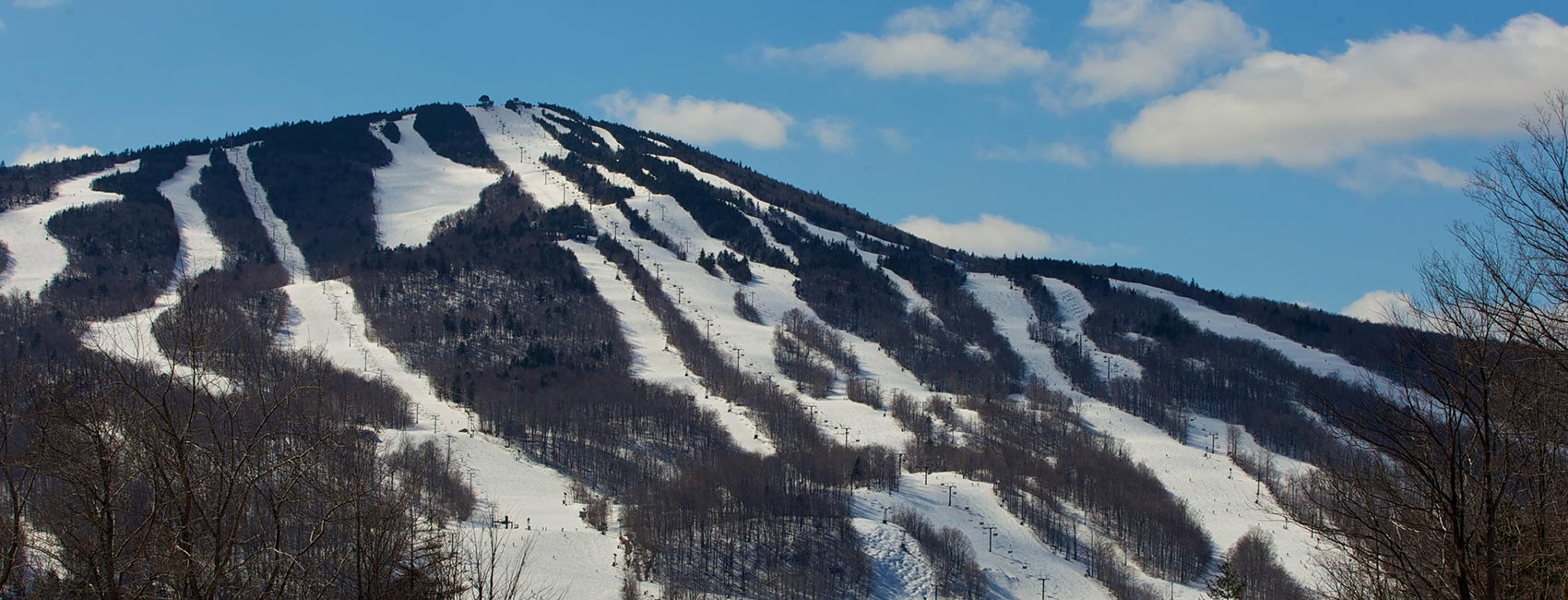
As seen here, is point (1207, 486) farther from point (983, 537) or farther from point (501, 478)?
point (501, 478)

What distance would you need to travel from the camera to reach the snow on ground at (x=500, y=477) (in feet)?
326

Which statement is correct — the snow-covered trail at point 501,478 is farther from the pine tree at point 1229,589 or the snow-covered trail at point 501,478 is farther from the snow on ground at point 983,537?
the pine tree at point 1229,589

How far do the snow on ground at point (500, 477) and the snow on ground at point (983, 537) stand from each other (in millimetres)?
29174

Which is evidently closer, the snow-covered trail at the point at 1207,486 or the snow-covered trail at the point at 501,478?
the snow-covered trail at the point at 501,478

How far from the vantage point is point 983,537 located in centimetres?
12662

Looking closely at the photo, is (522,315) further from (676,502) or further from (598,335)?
(676,502)

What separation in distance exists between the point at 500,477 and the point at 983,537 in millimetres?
56497

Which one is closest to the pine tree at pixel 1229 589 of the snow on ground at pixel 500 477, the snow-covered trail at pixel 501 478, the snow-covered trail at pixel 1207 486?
the snow-covered trail at pixel 501 478

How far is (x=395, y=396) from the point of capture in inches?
6097

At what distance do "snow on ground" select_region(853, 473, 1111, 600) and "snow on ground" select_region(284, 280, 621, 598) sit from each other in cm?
2917

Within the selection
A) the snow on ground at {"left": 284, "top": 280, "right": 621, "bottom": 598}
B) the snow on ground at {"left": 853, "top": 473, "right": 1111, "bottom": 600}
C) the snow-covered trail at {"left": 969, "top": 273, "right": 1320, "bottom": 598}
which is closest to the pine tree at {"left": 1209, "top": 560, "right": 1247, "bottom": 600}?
the snow on ground at {"left": 284, "top": 280, "right": 621, "bottom": 598}

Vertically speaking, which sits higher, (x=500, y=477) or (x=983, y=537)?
(x=500, y=477)

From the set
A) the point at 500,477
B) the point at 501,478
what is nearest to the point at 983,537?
the point at 501,478

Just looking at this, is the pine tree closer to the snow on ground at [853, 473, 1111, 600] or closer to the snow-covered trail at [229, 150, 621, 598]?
the snow-covered trail at [229, 150, 621, 598]
